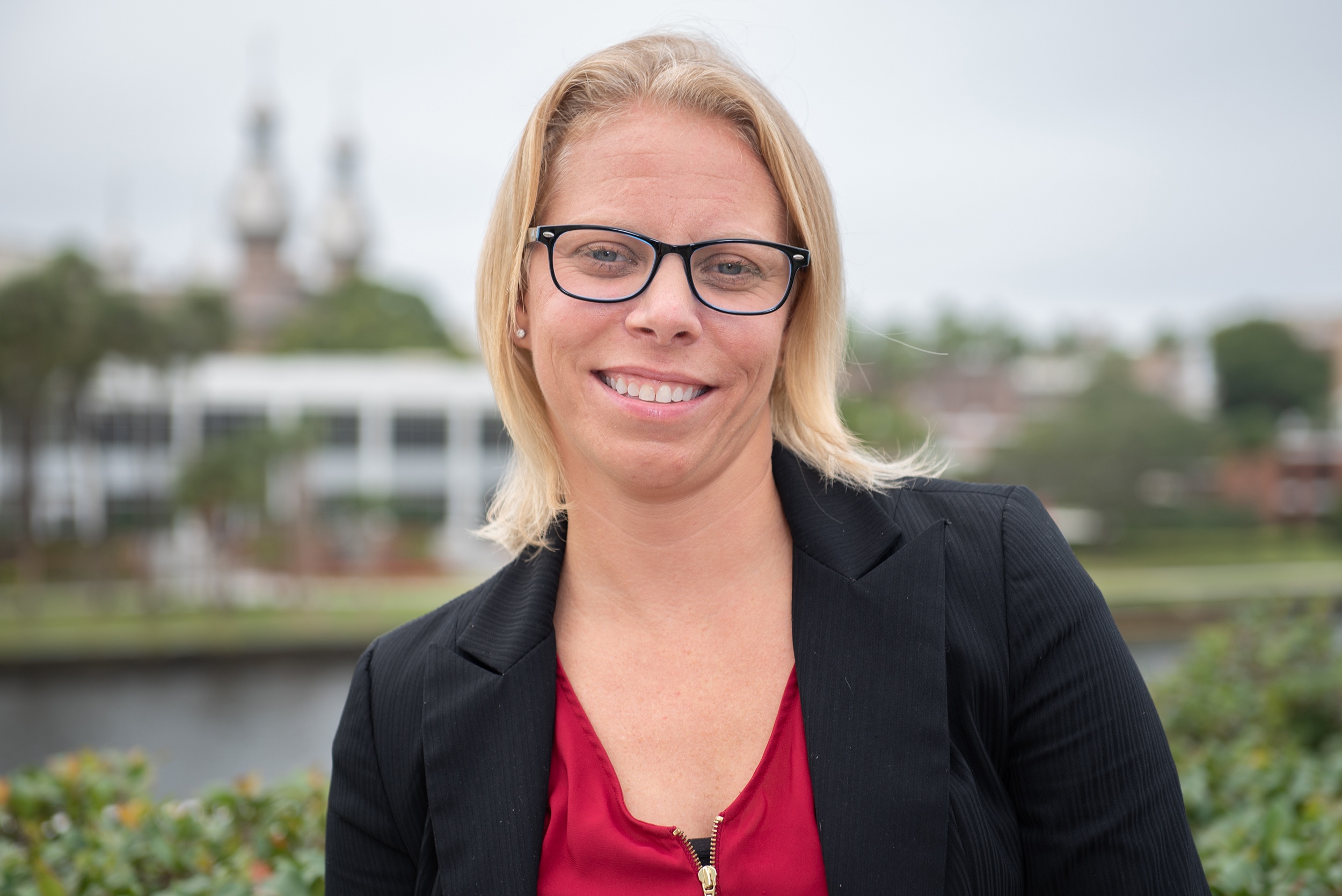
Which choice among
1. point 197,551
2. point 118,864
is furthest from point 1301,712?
point 197,551

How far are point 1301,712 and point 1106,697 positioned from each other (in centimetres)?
471

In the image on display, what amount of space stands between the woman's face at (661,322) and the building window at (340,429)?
36734 millimetres

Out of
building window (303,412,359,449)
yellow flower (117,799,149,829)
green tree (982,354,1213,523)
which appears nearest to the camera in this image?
yellow flower (117,799,149,829)

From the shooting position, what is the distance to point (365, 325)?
186 feet

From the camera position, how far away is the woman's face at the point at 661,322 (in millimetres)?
1394

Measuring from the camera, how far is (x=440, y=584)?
3278 cm

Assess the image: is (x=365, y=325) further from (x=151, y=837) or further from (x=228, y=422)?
(x=151, y=837)

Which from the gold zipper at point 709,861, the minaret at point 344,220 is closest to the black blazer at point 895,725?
the gold zipper at point 709,861

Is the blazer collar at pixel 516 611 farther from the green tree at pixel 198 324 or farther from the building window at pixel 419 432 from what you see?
the building window at pixel 419 432

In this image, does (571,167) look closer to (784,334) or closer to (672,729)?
(784,334)

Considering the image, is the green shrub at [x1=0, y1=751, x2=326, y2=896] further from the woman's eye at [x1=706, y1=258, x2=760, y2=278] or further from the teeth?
the woman's eye at [x1=706, y1=258, x2=760, y2=278]

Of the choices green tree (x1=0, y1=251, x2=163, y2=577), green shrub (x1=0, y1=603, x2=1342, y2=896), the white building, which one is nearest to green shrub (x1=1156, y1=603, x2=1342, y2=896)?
green shrub (x1=0, y1=603, x2=1342, y2=896)

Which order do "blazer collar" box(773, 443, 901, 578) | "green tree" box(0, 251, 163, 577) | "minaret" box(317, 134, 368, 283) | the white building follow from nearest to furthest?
"blazer collar" box(773, 443, 901, 578), "green tree" box(0, 251, 163, 577), the white building, "minaret" box(317, 134, 368, 283)

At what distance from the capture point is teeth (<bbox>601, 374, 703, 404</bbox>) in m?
1.42
